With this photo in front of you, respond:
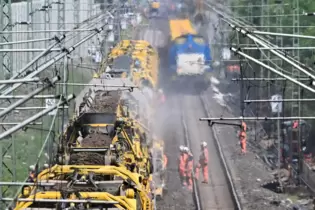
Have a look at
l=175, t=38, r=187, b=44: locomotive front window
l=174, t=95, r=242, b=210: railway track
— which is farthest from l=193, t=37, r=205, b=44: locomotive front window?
l=174, t=95, r=242, b=210: railway track

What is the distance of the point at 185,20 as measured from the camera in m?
40.8

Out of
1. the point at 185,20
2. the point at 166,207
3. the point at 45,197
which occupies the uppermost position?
the point at 185,20

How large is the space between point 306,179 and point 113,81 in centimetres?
590

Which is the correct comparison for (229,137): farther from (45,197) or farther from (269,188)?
(45,197)

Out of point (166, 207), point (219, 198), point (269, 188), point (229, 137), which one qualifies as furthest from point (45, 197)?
point (229, 137)

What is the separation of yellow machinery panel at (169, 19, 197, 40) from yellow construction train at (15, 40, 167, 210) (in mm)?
13453

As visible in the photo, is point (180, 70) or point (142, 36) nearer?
point (180, 70)

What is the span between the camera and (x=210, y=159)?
22797 millimetres

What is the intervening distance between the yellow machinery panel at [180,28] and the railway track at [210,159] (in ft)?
16.7

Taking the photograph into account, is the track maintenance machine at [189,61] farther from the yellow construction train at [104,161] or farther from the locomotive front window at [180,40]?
the yellow construction train at [104,161]

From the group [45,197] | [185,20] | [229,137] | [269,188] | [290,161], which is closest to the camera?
[45,197]

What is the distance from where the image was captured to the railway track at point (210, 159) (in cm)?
1873

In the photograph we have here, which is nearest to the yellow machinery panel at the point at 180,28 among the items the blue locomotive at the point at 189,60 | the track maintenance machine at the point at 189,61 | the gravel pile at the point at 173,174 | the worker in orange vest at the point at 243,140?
the track maintenance machine at the point at 189,61

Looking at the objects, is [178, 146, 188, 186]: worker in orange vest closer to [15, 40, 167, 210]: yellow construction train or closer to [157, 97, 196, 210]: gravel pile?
[157, 97, 196, 210]: gravel pile
